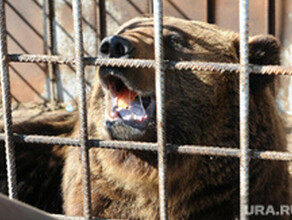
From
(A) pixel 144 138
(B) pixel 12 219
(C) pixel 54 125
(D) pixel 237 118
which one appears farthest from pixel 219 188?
(B) pixel 12 219

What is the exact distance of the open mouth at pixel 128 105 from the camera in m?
2.56

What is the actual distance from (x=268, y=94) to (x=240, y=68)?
1203 millimetres

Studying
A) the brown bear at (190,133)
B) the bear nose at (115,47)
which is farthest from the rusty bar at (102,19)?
the bear nose at (115,47)

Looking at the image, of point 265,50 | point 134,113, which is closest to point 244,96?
point 134,113

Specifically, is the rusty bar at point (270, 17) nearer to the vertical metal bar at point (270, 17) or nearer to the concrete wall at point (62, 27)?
the vertical metal bar at point (270, 17)

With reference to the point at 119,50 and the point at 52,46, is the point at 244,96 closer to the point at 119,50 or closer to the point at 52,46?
the point at 119,50

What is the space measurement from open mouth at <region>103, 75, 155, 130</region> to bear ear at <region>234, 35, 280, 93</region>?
76cm

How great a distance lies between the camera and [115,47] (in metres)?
2.29

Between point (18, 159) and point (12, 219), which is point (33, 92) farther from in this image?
point (12, 219)

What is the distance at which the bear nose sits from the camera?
89.7 inches

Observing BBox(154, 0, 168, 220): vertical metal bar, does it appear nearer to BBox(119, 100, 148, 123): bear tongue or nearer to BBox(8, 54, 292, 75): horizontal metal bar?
BBox(8, 54, 292, 75): horizontal metal bar

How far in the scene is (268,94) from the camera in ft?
10.3

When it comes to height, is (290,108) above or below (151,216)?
above

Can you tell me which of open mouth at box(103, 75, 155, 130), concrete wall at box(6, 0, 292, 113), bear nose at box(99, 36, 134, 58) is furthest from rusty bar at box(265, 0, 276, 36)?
bear nose at box(99, 36, 134, 58)
